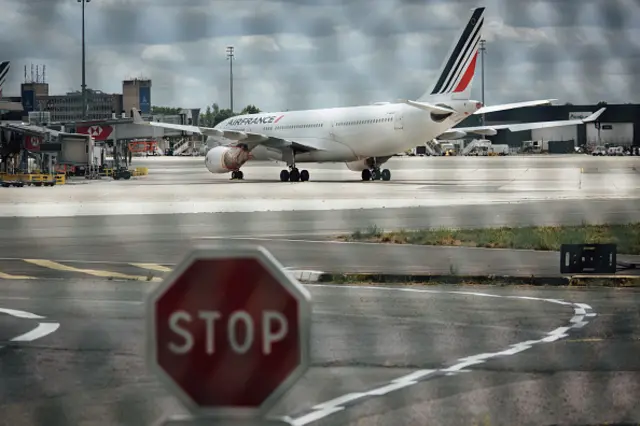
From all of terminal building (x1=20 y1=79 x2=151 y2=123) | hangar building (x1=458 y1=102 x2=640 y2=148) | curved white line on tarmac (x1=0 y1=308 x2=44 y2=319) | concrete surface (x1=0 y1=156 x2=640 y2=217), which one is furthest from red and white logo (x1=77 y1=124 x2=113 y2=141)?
curved white line on tarmac (x1=0 y1=308 x2=44 y2=319)

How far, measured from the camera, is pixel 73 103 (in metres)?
86.4

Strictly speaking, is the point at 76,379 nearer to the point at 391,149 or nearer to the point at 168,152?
the point at 391,149

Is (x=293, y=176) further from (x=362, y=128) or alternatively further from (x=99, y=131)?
(x=99, y=131)

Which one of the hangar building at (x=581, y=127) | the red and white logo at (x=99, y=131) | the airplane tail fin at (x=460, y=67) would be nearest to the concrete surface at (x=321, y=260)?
the airplane tail fin at (x=460, y=67)

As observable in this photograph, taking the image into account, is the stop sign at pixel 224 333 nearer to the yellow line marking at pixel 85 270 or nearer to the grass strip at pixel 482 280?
the grass strip at pixel 482 280

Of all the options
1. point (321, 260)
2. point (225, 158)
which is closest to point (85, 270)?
point (321, 260)

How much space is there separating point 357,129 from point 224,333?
5986 centimetres

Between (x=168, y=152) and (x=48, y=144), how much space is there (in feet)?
309

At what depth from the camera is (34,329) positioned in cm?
1388

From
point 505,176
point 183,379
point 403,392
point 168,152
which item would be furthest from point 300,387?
point 168,152

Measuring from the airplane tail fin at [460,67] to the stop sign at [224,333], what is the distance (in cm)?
5684

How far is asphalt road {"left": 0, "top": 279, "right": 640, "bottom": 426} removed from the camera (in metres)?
9.15

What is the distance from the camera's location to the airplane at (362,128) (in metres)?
60.4

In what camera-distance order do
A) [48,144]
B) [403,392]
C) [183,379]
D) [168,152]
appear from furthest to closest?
[168,152], [48,144], [403,392], [183,379]
